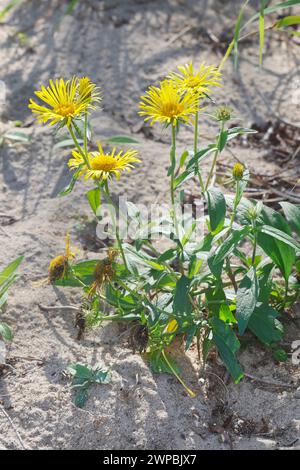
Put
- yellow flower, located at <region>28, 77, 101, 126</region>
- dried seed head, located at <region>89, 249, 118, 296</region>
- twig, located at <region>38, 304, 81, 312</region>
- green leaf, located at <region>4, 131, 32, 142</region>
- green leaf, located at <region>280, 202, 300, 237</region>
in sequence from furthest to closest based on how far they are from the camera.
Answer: green leaf, located at <region>4, 131, 32, 142</region>
twig, located at <region>38, 304, 81, 312</region>
green leaf, located at <region>280, 202, 300, 237</region>
dried seed head, located at <region>89, 249, 118, 296</region>
yellow flower, located at <region>28, 77, 101, 126</region>

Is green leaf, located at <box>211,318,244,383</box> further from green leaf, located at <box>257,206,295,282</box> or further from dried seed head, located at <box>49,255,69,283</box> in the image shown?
dried seed head, located at <box>49,255,69,283</box>

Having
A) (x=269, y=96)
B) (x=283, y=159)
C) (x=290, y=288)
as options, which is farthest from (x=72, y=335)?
(x=269, y=96)

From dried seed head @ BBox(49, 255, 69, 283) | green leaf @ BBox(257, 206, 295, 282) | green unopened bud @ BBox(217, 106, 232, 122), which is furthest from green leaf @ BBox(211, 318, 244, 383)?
green unopened bud @ BBox(217, 106, 232, 122)

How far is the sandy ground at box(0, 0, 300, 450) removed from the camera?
2.35 m

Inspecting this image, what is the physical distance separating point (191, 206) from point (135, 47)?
1.39 meters

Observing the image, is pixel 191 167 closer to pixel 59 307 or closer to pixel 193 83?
pixel 193 83

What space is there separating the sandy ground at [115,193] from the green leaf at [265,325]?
0.16m

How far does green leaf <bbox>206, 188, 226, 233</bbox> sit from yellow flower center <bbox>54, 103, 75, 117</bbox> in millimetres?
532

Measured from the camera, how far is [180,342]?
Result: 2.66m

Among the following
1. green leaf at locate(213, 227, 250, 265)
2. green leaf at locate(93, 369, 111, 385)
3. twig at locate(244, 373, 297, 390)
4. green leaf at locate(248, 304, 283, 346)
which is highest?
green leaf at locate(213, 227, 250, 265)

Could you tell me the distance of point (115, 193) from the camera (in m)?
3.29

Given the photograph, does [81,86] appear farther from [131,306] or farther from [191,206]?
[191,206]

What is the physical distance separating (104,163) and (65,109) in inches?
8.4

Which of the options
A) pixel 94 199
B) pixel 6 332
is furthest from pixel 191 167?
pixel 6 332
